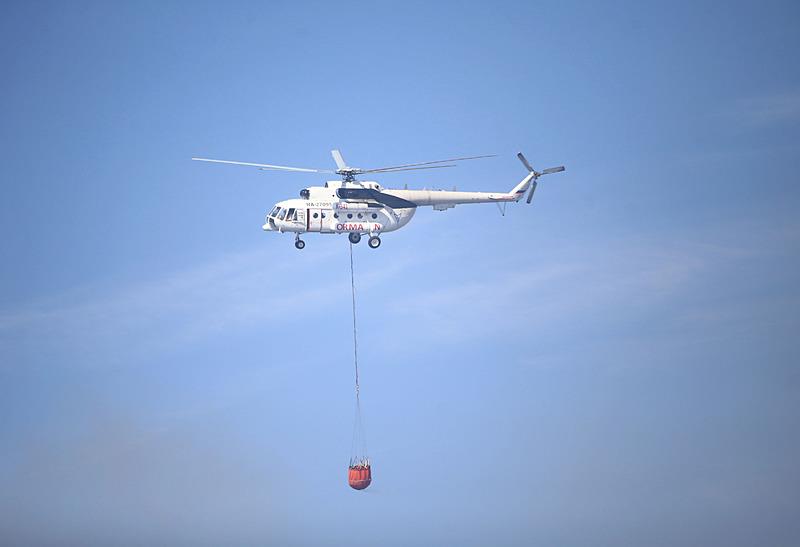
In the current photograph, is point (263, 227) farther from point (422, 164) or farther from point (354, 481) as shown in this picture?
point (354, 481)

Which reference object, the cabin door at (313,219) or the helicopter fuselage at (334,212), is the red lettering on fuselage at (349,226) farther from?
the cabin door at (313,219)

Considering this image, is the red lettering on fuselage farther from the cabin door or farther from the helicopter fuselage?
the cabin door

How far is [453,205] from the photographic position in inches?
2344

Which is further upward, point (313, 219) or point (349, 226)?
point (313, 219)

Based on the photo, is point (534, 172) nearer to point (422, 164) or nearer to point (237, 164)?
point (422, 164)

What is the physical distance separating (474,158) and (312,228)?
11.2 meters

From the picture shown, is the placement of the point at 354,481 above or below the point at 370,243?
below

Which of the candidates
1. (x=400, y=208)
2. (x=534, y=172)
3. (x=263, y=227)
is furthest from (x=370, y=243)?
(x=534, y=172)

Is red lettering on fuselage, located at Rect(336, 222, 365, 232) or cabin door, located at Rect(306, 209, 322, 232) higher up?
cabin door, located at Rect(306, 209, 322, 232)

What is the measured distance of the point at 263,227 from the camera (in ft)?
194

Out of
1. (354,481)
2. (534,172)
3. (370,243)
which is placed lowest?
(354,481)

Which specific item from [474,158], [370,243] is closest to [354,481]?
[370,243]

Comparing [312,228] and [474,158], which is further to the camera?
[312,228]

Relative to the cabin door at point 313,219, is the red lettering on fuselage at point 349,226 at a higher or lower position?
lower
